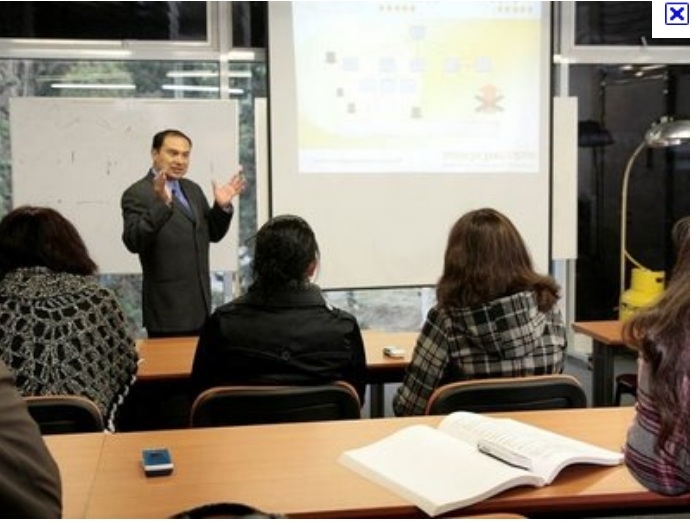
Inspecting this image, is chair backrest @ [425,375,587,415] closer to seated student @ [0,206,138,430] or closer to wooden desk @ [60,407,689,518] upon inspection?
wooden desk @ [60,407,689,518]

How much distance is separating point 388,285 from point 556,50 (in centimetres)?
188

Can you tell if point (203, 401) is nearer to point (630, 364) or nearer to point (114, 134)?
point (114, 134)

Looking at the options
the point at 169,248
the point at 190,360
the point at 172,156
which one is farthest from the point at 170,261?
the point at 190,360

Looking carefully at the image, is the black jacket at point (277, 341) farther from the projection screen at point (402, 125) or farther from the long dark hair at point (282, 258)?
the projection screen at point (402, 125)

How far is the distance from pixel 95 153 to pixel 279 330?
9.08ft

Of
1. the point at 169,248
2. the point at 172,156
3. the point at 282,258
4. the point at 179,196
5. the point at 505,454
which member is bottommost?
the point at 505,454

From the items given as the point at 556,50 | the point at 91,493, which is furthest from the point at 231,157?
the point at 91,493

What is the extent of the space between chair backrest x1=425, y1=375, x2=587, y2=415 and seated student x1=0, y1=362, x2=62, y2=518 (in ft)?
4.15

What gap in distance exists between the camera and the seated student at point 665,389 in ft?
4.28

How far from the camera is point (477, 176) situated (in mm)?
5109

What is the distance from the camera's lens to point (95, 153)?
4.71 meters

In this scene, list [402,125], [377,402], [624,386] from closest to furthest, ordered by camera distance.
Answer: [377,402], [624,386], [402,125]

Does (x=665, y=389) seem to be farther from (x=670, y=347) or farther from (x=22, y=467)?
(x=22, y=467)

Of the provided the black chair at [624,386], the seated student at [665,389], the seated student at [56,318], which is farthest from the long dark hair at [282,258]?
the black chair at [624,386]
